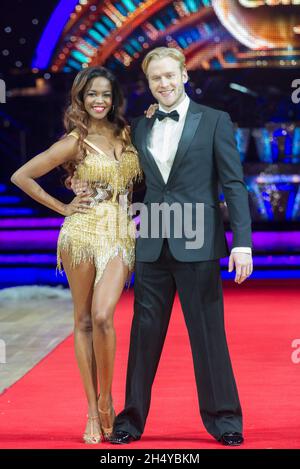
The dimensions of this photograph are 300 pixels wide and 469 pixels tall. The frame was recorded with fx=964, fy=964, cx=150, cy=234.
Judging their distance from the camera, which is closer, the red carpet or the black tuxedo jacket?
the black tuxedo jacket

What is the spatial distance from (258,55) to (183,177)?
9231 millimetres

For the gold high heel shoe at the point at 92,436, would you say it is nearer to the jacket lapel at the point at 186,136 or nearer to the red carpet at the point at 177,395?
the red carpet at the point at 177,395

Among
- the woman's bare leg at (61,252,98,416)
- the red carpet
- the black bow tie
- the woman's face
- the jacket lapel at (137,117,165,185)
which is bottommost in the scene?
the red carpet

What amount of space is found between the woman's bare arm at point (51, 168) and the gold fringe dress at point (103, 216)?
4cm

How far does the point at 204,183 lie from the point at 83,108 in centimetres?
59

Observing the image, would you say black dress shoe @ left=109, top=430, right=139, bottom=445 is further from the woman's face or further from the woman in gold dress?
the woman's face

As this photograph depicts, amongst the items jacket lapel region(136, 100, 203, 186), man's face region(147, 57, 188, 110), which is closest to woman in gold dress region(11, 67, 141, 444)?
jacket lapel region(136, 100, 203, 186)

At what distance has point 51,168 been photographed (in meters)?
3.94

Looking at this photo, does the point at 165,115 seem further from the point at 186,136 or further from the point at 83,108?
the point at 83,108

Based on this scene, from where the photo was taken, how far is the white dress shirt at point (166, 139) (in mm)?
3762

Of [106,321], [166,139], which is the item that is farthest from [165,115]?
[106,321]

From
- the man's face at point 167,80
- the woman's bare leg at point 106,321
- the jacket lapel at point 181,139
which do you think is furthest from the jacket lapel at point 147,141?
the woman's bare leg at point 106,321

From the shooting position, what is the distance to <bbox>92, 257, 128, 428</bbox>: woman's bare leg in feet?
12.2

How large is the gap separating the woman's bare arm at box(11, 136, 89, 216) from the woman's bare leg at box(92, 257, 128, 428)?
278 mm
